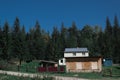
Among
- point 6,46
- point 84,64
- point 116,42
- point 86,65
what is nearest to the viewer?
point 86,65

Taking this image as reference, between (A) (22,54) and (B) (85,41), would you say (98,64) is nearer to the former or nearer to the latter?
(A) (22,54)

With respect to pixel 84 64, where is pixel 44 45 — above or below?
above

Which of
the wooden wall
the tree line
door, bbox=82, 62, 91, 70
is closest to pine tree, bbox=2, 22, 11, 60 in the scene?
the tree line

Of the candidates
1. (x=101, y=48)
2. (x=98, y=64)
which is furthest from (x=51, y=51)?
(x=98, y=64)

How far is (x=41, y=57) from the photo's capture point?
327 feet

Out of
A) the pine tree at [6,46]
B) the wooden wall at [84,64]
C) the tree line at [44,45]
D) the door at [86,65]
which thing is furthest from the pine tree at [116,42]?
the door at [86,65]

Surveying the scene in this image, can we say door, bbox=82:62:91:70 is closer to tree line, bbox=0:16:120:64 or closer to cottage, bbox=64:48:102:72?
cottage, bbox=64:48:102:72

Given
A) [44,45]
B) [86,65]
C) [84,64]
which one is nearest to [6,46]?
[44,45]

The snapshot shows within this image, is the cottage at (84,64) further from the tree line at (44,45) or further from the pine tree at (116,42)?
the pine tree at (116,42)

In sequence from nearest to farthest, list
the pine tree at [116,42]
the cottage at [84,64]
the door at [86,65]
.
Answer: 1. the cottage at [84,64]
2. the door at [86,65]
3. the pine tree at [116,42]

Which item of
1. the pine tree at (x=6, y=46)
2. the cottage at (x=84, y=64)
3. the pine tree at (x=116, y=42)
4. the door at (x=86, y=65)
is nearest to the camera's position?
the cottage at (x=84, y=64)

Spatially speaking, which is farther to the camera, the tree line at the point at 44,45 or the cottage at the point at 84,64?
the tree line at the point at 44,45

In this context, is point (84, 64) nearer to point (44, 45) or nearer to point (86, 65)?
point (86, 65)

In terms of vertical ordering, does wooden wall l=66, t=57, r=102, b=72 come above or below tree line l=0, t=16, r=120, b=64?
below
